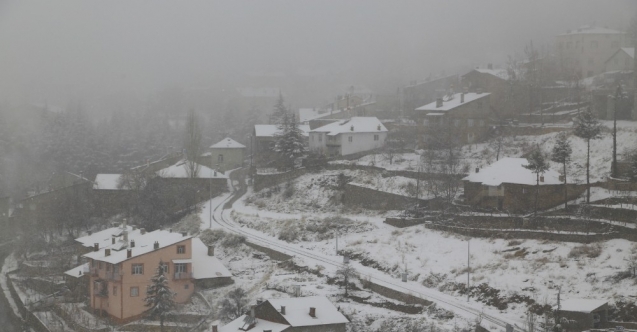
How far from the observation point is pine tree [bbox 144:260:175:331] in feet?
128

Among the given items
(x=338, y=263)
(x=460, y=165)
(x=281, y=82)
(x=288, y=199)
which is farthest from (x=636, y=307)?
(x=281, y=82)

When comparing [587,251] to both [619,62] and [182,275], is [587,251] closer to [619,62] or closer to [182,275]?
[182,275]

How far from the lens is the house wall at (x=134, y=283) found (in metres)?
42.4

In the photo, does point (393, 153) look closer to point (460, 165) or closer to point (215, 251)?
point (460, 165)

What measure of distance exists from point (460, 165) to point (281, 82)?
8250 centimetres

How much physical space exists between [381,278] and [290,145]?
23668mm

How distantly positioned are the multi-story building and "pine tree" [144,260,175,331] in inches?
1766

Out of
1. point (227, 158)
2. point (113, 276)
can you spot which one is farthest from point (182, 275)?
point (227, 158)

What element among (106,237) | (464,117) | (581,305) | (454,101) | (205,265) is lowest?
(205,265)

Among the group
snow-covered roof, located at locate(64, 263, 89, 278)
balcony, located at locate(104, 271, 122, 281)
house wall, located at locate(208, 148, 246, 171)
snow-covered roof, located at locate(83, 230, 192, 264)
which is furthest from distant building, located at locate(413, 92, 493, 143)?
balcony, located at locate(104, 271, 122, 281)

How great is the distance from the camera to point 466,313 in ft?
115

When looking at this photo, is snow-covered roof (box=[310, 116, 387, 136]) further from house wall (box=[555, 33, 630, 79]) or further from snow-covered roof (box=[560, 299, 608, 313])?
snow-covered roof (box=[560, 299, 608, 313])

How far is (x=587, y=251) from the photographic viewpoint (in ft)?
124

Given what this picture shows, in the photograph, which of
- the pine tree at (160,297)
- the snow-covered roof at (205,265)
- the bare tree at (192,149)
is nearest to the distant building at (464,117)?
the bare tree at (192,149)
